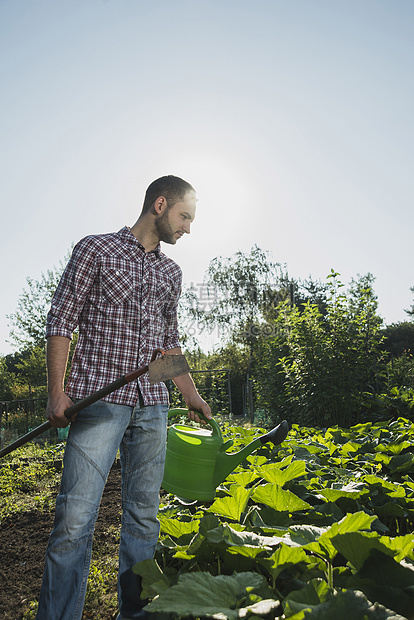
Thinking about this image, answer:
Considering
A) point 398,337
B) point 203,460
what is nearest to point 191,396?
point 203,460

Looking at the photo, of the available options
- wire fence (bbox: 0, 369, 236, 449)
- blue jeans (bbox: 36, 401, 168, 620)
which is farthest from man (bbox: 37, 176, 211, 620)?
wire fence (bbox: 0, 369, 236, 449)

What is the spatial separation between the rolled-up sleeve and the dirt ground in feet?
3.62

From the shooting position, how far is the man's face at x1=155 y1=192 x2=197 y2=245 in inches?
63.9

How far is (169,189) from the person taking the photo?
1639 millimetres

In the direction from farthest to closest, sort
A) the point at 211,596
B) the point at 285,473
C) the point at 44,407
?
the point at 44,407, the point at 285,473, the point at 211,596

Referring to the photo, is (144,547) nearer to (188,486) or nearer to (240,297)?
(188,486)

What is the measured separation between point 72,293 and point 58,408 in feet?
1.22

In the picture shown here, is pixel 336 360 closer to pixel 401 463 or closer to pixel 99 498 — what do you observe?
pixel 401 463

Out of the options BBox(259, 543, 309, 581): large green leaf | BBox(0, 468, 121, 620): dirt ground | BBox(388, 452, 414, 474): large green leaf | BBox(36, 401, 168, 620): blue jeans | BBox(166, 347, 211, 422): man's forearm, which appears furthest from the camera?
BBox(388, 452, 414, 474): large green leaf

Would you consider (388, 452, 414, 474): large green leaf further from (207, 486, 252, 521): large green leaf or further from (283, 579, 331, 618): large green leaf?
(283, 579, 331, 618): large green leaf

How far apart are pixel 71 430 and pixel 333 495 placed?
0.93m

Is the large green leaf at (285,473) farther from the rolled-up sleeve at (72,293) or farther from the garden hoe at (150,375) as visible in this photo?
the rolled-up sleeve at (72,293)

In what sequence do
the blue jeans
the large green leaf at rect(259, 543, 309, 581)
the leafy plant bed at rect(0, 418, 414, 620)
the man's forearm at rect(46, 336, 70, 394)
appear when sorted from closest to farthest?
the leafy plant bed at rect(0, 418, 414, 620) → the large green leaf at rect(259, 543, 309, 581) → the blue jeans → the man's forearm at rect(46, 336, 70, 394)

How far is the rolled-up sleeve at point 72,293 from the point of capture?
4.56ft
